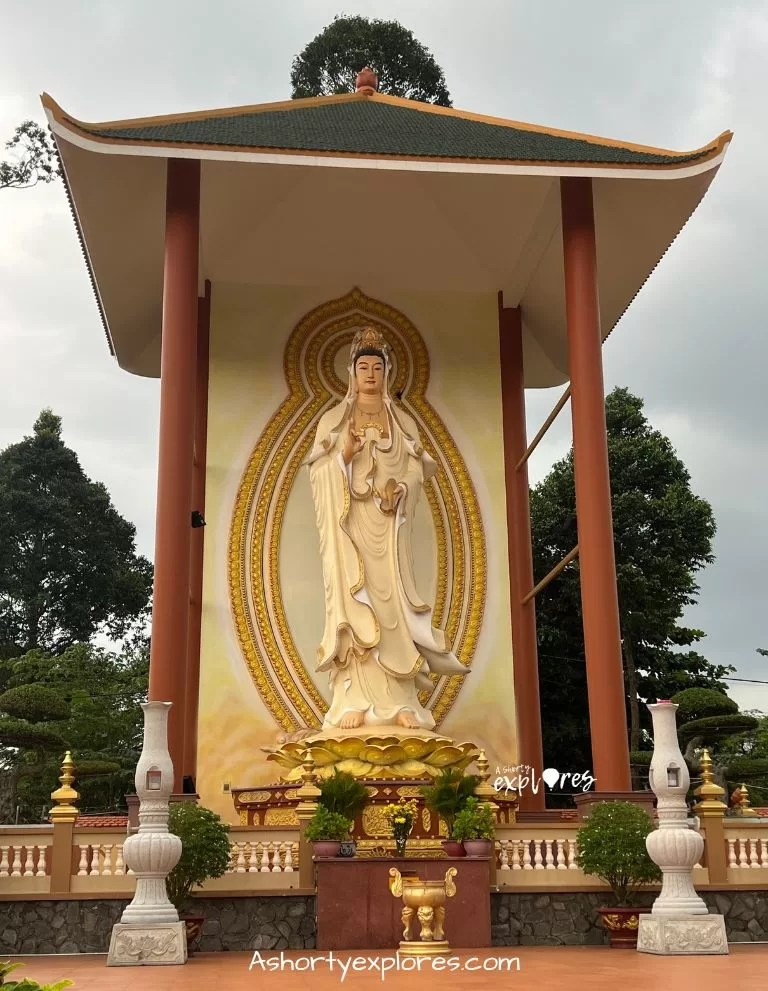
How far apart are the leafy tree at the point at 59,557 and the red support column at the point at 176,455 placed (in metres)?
15.3

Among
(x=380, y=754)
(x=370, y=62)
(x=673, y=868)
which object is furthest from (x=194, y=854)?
(x=370, y=62)

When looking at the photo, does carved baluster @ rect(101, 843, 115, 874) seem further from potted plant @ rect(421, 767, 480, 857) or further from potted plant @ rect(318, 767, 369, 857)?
potted plant @ rect(421, 767, 480, 857)

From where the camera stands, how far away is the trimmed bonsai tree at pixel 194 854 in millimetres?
7844

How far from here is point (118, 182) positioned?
36.9 feet

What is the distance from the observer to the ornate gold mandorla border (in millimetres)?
12438

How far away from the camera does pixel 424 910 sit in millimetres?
6938

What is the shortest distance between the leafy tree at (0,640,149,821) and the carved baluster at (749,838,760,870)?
426 inches

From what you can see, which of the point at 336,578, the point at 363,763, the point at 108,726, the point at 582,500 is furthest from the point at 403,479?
the point at 108,726

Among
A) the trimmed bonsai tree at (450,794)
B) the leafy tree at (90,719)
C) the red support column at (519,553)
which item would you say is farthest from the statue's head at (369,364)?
the leafy tree at (90,719)

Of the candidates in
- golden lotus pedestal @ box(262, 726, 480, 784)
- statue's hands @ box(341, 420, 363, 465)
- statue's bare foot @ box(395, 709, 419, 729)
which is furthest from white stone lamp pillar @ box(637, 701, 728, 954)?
statue's hands @ box(341, 420, 363, 465)

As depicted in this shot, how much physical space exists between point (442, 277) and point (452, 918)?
7.88 metres

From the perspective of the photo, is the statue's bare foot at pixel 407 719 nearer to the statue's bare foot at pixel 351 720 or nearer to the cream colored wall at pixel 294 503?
the statue's bare foot at pixel 351 720

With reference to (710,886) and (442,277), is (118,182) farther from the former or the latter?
(710,886)

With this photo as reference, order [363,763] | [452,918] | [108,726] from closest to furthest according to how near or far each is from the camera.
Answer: [452,918]
[363,763]
[108,726]
